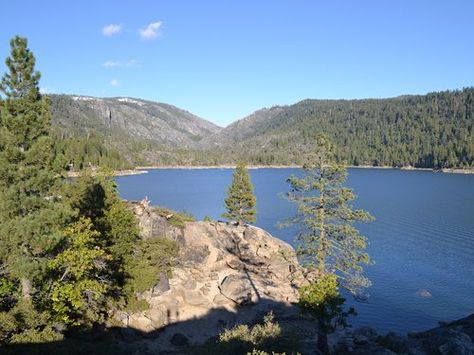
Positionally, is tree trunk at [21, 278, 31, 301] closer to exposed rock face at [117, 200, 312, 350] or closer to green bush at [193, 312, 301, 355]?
green bush at [193, 312, 301, 355]

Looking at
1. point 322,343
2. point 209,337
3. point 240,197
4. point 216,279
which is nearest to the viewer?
point 322,343

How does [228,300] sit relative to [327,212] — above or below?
below

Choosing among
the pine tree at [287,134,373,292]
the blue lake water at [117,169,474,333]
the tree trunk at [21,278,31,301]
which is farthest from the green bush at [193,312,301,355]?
the blue lake water at [117,169,474,333]

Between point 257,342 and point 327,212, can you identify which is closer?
point 257,342

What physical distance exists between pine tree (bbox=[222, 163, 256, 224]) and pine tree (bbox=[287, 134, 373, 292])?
2575cm

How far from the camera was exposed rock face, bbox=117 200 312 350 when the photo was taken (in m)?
35.2

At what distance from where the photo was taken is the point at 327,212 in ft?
108

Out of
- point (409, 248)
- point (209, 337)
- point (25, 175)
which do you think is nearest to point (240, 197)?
point (409, 248)

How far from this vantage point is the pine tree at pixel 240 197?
58.9 metres

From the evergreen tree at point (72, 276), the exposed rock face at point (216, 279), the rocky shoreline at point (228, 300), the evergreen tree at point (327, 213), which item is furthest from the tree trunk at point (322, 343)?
the evergreen tree at point (72, 276)

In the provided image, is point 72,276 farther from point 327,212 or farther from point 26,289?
point 327,212

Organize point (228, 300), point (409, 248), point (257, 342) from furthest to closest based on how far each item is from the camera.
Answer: point (409, 248)
point (228, 300)
point (257, 342)

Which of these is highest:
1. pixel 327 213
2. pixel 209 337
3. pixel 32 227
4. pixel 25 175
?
pixel 25 175

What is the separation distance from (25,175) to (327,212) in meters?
21.4
